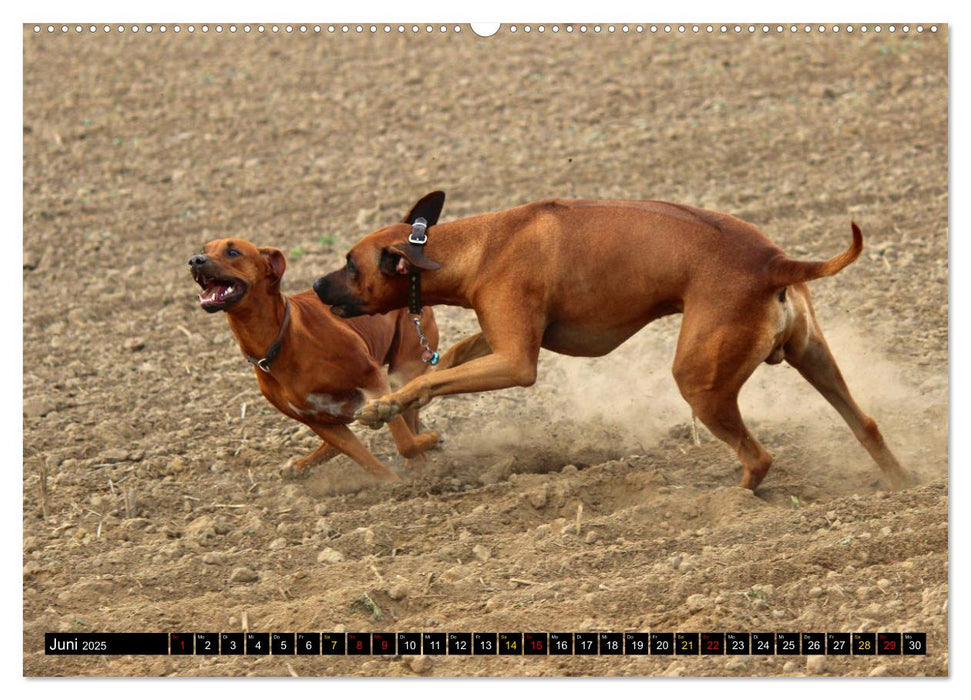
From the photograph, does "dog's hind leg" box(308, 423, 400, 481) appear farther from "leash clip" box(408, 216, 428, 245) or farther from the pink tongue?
"leash clip" box(408, 216, 428, 245)

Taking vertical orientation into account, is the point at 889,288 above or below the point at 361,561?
above

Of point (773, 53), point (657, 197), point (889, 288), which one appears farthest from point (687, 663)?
point (773, 53)

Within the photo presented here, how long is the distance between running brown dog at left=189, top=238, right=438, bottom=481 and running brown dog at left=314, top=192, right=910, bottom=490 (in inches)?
18.6

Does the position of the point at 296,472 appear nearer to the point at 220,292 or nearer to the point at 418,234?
the point at 220,292

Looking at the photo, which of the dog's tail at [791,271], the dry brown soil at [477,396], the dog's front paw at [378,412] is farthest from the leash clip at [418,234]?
the dog's tail at [791,271]

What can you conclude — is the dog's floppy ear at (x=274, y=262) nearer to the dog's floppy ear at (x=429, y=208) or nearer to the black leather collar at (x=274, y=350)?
the black leather collar at (x=274, y=350)

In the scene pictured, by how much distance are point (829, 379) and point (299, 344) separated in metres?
2.91

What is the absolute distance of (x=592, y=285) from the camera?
7.29 metres

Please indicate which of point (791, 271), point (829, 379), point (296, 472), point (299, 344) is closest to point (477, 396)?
point (296, 472)

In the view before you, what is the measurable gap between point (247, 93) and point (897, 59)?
659 centimetres

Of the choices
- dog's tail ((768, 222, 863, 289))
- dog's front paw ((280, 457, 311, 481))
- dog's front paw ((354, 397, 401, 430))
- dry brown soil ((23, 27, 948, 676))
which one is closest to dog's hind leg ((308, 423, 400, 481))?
dry brown soil ((23, 27, 948, 676))

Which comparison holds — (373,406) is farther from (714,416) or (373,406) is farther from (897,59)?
(897,59)

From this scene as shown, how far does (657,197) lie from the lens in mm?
12359

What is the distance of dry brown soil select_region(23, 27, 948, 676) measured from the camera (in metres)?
6.73
